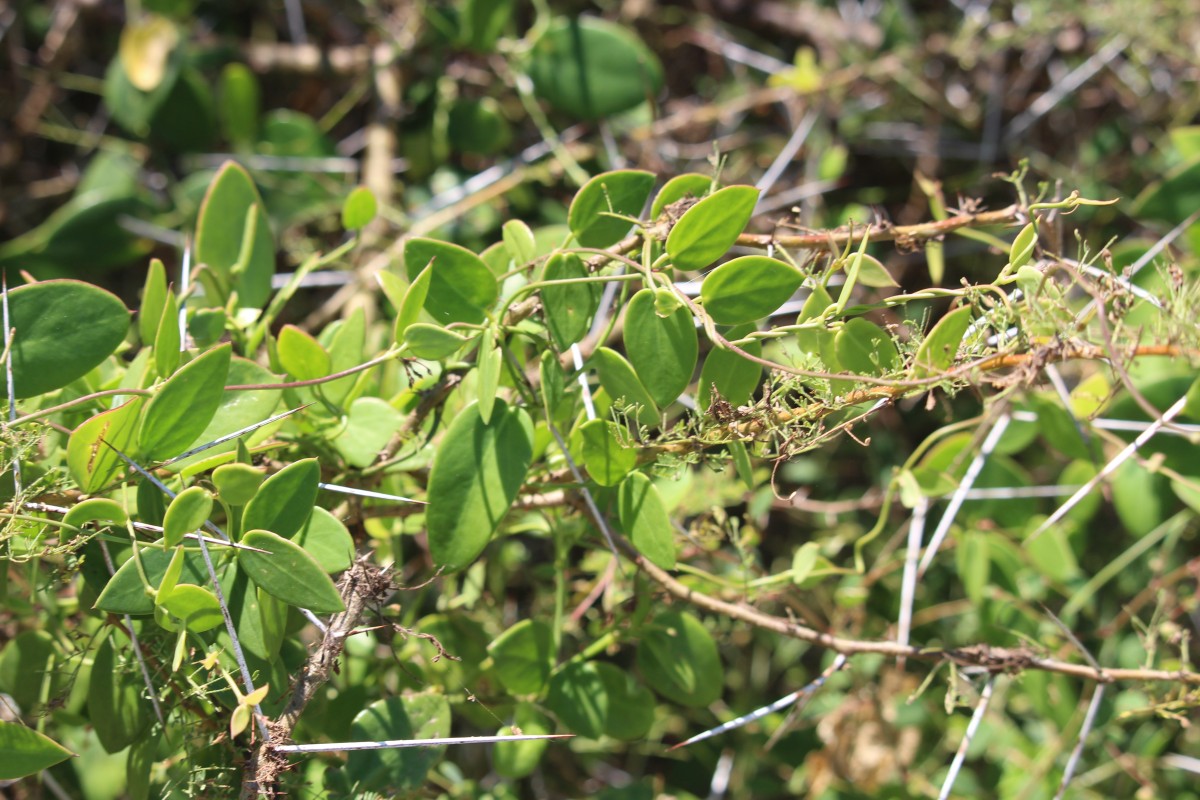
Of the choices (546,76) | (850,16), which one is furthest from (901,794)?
(850,16)

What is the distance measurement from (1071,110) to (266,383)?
1364 mm

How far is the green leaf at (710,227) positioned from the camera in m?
0.62

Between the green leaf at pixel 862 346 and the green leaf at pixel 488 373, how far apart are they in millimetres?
243

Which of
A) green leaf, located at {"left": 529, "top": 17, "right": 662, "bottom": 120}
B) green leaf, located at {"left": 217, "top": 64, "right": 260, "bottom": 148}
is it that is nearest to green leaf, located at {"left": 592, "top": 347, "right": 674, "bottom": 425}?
green leaf, located at {"left": 529, "top": 17, "right": 662, "bottom": 120}

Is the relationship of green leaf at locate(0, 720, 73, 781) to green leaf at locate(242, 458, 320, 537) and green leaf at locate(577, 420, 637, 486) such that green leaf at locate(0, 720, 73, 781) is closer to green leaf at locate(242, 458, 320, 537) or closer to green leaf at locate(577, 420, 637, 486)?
green leaf at locate(242, 458, 320, 537)

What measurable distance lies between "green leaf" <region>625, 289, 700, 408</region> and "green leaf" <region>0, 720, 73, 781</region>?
485 mm

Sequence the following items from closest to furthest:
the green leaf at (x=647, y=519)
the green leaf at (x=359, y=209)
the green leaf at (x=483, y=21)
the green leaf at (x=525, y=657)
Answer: the green leaf at (x=647, y=519) → the green leaf at (x=525, y=657) → the green leaf at (x=359, y=209) → the green leaf at (x=483, y=21)

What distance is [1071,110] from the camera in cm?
148

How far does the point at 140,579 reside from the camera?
24.8 inches

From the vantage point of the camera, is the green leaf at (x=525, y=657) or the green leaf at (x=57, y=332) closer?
the green leaf at (x=57, y=332)

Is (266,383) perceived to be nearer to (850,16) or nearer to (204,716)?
(204,716)

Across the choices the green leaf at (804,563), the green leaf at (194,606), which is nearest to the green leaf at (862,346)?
the green leaf at (804,563)

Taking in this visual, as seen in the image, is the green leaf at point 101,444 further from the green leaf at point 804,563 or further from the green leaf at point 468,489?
the green leaf at point 804,563

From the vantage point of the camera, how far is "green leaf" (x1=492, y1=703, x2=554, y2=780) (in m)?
0.83
